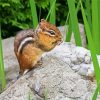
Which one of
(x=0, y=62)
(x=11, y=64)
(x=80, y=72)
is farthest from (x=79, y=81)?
(x=11, y=64)

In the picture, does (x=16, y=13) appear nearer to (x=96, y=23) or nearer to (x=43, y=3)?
(x=43, y=3)

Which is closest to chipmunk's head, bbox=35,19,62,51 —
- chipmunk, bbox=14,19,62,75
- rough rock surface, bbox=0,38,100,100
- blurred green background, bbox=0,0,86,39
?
chipmunk, bbox=14,19,62,75

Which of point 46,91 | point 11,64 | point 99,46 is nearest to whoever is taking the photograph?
point 46,91

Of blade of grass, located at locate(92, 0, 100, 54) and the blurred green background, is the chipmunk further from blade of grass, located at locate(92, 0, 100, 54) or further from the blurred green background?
the blurred green background

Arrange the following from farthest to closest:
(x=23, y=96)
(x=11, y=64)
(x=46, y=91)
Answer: (x=11, y=64) → (x=23, y=96) → (x=46, y=91)

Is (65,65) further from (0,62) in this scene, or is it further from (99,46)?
(0,62)

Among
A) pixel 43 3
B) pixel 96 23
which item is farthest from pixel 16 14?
pixel 96 23

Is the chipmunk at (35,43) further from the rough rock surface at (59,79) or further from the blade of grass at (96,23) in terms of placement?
the blade of grass at (96,23)
